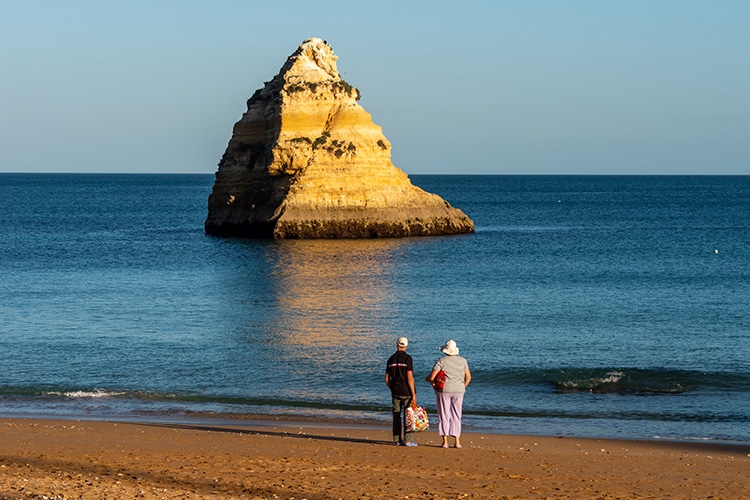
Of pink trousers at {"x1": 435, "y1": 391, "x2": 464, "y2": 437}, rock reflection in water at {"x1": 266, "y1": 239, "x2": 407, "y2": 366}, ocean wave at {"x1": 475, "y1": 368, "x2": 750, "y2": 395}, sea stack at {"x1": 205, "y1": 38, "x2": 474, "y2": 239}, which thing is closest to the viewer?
pink trousers at {"x1": 435, "y1": 391, "x2": 464, "y2": 437}

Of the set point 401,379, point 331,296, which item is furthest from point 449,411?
point 331,296

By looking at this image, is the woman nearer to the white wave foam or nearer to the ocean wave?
the ocean wave

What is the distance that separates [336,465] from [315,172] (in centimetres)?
5248

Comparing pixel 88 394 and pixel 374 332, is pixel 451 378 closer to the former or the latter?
pixel 88 394

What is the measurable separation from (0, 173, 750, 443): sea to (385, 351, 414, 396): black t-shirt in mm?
4000

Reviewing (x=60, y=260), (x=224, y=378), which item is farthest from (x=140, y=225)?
(x=224, y=378)

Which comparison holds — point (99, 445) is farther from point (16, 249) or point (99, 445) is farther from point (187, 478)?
point (16, 249)

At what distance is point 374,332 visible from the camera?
30.9 metres

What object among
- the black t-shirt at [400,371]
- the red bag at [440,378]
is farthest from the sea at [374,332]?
the red bag at [440,378]

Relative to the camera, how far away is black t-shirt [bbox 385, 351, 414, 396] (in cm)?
1565

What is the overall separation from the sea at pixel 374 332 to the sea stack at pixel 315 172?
3577mm

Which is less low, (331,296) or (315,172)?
(315,172)

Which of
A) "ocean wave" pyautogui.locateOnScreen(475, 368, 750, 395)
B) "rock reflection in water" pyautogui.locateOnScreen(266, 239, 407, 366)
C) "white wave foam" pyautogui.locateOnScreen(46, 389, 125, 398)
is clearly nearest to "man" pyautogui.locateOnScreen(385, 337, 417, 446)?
"ocean wave" pyautogui.locateOnScreen(475, 368, 750, 395)

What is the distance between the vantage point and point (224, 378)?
24750 mm
